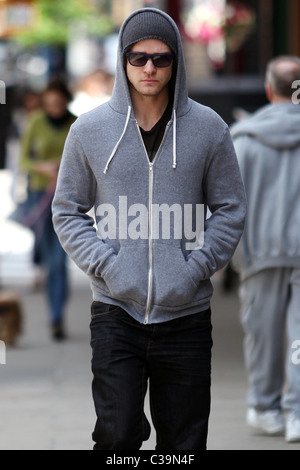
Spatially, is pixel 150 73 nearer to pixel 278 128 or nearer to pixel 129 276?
pixel 129 276

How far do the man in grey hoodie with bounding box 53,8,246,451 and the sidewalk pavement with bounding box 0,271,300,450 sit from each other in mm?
1808

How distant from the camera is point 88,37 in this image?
216ft

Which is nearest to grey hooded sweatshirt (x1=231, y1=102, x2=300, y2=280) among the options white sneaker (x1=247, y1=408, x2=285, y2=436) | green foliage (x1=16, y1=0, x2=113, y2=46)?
white sneaker (x1=247, y1=408, x2=285, y2=436)

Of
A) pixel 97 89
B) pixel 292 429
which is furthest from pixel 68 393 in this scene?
pixel 97 89

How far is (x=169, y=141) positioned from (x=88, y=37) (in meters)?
62.9

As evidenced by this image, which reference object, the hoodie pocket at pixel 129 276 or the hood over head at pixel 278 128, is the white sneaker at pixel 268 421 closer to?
the hood over head at pixel 278 128

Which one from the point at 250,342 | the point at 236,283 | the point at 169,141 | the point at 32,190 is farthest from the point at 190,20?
the point at 169,141

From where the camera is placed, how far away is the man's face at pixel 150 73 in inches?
159

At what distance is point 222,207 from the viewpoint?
4191 millimetres

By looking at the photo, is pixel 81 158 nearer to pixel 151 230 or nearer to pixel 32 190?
pixel 151 230

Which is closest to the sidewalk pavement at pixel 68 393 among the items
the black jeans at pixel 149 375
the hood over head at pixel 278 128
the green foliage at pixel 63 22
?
the hood over head at pixel 278 128

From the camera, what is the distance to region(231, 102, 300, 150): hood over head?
5.96 meters

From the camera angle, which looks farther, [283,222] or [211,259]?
[283,222]

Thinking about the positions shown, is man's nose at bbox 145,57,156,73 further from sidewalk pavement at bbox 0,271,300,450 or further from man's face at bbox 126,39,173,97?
sidewalk pavement at bbox 0,271,300,450
